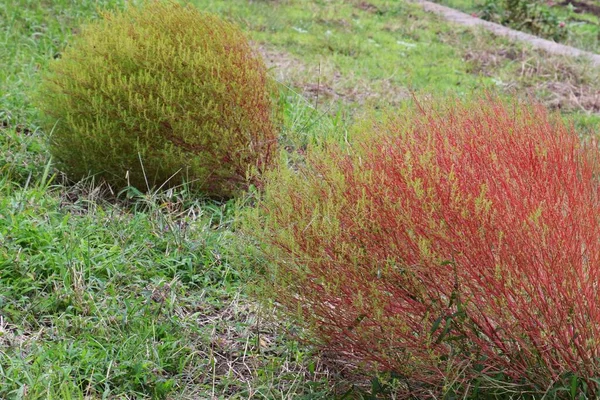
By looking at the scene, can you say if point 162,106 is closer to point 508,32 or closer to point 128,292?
point 128,292

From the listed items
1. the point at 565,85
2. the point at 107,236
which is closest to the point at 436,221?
the point at 107,236

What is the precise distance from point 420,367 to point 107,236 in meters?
1.73

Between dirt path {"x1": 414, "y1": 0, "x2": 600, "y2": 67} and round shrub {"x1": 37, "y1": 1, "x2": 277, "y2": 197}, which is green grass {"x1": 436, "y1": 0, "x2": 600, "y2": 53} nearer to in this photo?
dirt path {"x1": 414, "y1": 0, "x2": 600, "y2": 67}

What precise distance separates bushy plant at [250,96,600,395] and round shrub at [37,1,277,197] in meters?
1.35

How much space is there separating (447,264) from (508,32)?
24.5 ft

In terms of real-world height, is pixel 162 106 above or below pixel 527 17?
above

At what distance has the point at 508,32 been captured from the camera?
9086mm

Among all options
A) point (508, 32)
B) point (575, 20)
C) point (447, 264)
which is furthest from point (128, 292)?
point (575, 20)

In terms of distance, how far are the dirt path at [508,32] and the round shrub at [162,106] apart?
17.0 feet

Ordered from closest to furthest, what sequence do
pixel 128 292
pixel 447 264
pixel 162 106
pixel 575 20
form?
pixel 447 264 → pixel 128 292 → pixel 162 106 → pixel 575 20

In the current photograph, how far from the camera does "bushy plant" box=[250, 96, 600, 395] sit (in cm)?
222

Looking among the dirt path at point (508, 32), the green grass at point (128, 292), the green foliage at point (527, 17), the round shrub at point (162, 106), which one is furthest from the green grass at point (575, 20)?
the round shrub at point (162, 106)

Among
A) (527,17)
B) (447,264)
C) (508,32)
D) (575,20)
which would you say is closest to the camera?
(447,264)

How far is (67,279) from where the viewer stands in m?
3.06
